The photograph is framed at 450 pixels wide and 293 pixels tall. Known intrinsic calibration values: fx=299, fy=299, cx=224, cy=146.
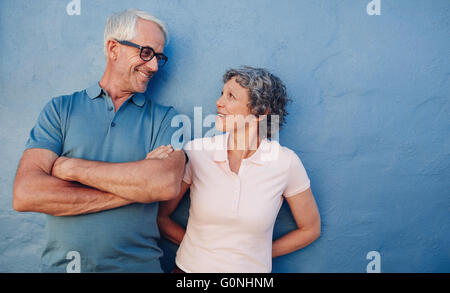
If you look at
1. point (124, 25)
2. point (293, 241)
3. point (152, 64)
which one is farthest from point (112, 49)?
point (293, 241)

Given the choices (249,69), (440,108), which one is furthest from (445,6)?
(249,69)

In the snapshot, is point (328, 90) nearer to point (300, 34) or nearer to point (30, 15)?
point (300, 34)

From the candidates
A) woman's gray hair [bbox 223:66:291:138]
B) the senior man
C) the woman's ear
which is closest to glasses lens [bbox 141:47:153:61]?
A: the senior man

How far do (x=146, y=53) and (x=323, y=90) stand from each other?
1275 mm

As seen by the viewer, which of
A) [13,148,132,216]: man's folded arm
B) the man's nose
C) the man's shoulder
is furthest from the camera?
the man's nose

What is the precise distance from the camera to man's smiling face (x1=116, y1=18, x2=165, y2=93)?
175 cm

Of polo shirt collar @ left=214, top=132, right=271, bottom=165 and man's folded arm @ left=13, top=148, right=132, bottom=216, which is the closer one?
man's folded arm @ left=13, top=148, right=132, bottom=216

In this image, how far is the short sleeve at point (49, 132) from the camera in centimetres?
154

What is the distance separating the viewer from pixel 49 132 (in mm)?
1584

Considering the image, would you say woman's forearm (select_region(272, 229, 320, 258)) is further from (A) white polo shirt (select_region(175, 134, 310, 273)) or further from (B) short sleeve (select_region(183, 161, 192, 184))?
(B) short sleeve (select_region(183, 161, 192, 184))

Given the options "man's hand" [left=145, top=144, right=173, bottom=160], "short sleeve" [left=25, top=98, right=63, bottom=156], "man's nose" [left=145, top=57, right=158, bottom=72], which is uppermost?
"man's nose" [left=145, top=57, right=158, bottom=72]

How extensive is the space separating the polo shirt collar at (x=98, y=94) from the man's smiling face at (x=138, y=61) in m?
0.04

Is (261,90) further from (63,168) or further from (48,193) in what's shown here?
(48,193)

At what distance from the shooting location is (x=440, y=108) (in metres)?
2.24
